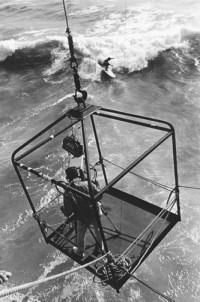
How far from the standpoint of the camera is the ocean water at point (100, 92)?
865cm

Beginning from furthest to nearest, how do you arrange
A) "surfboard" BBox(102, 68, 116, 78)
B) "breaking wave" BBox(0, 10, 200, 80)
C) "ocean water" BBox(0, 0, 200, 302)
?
"breaking wave" BBox(0, 10, 200, 80) < "surfboard" BBox(102, 68, 116, 78) < "ocean water" BBox(0, 0, 200, 302)

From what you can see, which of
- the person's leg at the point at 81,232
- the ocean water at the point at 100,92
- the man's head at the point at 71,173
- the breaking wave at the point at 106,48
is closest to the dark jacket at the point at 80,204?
the man's head at the point at 71,173

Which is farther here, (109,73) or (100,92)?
(109,73)

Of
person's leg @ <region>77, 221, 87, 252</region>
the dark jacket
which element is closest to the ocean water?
person's leg @ <region>77, 221, 87, 252</region>

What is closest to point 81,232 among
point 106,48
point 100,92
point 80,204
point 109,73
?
point 80,204

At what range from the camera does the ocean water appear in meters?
8.65

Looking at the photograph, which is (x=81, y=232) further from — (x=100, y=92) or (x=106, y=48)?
(x=106, y=48)

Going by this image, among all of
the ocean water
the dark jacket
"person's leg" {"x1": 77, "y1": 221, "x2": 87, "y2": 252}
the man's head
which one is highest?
the man's head

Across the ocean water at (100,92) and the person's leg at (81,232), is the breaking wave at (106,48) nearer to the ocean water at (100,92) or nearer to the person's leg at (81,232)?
the ocean water at (100,92)

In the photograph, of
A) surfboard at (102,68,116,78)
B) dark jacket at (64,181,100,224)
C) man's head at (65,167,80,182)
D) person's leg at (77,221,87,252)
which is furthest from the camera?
surfboard at (102,68,116,78)

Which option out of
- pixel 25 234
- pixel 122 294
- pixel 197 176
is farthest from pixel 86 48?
pixel 122 294

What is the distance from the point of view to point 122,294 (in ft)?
26.8

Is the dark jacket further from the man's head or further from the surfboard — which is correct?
the surfboard

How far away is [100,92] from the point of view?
64.4 ft
